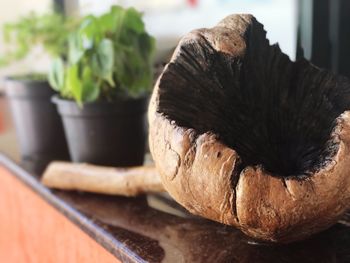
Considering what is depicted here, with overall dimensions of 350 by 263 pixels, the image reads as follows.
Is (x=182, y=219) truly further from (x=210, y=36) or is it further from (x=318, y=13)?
(x=318, y=13)

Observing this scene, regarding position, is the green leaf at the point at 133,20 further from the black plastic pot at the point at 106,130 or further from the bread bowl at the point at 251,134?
the bread bowl at the point at 251,134

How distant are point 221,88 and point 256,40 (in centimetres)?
6

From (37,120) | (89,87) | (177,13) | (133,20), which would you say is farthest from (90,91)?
(177,13)

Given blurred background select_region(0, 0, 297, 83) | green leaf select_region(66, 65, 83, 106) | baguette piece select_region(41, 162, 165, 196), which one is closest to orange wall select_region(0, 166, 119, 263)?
baguette piece select_region(41, 162, 165, 196)

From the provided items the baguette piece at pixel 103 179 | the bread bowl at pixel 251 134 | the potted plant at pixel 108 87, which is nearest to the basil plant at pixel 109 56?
the potted plant at pixel 108 87

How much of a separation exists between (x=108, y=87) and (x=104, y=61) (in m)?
0.07

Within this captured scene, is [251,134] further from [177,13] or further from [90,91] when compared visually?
[177,13]

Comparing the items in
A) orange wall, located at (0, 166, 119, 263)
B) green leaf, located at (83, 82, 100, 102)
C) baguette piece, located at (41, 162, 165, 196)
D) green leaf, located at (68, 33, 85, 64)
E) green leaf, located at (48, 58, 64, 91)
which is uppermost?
green leaf, located at (68, 33, 85, 64)

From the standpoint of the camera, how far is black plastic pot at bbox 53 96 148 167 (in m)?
0.76

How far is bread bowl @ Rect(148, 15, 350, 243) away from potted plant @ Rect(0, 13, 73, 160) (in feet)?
1.55

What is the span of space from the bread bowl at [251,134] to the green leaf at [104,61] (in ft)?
0.69

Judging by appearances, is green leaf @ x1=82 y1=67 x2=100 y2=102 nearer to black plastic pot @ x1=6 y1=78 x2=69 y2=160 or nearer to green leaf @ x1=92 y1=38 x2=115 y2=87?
green leaf @ x1=92 y1=38 x2=115 y2=87

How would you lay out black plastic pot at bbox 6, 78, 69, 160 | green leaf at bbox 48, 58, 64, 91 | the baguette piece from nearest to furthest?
the baguette piece → green leaf at bbox 48, 58, 64, 91 → black plastic pot at bbox 6, 78, 69, 160

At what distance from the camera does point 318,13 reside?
97 cm
